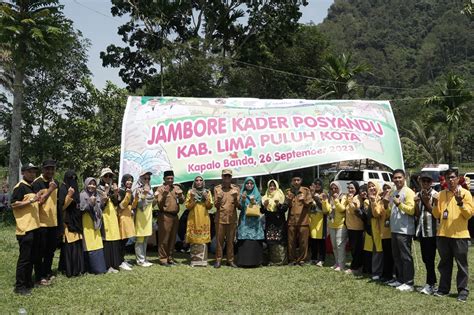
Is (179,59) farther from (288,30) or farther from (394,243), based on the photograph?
(394,243)

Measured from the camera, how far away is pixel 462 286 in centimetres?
627

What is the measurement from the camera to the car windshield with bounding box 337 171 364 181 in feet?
65.3

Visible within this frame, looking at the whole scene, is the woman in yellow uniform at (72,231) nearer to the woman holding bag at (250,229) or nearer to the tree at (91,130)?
the woman holding bag at (250,229)

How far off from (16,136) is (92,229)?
8.20m

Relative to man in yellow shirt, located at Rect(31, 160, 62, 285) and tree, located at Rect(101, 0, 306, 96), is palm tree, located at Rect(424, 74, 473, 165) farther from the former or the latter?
man in yellow shirt, located at Rect(31, 160, 62, 285)

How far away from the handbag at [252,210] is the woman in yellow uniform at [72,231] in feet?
9.37

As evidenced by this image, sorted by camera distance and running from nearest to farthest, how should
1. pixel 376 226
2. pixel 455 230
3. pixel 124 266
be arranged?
pixel 455 230, pixel 376 226, pixel 124 266

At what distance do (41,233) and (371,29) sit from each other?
11005 centimetres

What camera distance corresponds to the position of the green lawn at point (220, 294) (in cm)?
595

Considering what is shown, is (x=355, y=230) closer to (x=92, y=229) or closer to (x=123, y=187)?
(x=123, y=187)

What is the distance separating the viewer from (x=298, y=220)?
8656mm

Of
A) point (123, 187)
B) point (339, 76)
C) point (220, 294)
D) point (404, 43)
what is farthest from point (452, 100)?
point (404, 43)

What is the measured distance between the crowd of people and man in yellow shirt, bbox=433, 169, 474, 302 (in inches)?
0.5

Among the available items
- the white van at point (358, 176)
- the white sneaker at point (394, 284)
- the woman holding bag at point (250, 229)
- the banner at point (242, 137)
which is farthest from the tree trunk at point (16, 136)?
the white van at point (358, 176)
